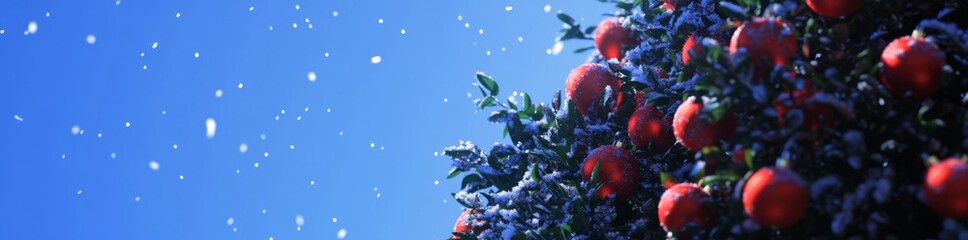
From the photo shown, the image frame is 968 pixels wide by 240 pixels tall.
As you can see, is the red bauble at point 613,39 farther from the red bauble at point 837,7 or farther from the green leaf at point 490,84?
the red bauble at point 837,7

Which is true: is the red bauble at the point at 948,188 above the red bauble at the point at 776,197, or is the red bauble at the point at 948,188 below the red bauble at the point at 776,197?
below

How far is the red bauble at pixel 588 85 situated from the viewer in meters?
4.96

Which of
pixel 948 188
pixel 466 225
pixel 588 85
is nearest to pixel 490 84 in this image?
pixel 588 85

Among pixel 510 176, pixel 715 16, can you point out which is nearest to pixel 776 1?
pixel 715 16

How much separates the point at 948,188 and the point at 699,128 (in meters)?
1.05

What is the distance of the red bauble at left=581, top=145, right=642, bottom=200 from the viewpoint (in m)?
4.44

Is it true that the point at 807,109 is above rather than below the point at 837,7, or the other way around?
below

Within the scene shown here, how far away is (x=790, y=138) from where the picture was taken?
120 inches

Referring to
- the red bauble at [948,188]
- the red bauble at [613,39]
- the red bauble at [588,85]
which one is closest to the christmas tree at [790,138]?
the red bauble at [948,188]

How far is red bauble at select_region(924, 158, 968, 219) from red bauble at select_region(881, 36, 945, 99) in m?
0.44

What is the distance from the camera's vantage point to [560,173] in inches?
188

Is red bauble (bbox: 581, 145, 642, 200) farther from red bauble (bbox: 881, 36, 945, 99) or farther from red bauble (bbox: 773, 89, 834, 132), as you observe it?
red bauble (bbox: 881, 36, 945, 99)

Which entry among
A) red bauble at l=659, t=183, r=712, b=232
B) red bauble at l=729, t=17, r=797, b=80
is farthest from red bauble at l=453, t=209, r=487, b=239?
red bauble at l=729, t=17, r=797, b=80

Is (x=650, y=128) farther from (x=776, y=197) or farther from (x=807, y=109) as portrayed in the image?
(x=776, y=197)
